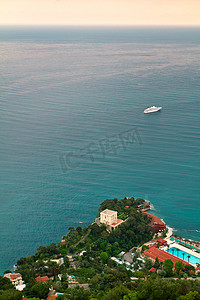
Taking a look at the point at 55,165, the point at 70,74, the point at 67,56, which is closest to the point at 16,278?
the point at 55,165

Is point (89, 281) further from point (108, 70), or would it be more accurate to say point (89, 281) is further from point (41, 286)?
point (108, 70)

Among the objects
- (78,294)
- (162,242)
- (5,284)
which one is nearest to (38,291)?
(5,284)

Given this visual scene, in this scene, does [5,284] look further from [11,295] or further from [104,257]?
[104,257]

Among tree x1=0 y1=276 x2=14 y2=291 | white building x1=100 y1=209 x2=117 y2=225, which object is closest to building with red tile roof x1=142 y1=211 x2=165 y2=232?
white building x1=100 y1=209 x2=117 y2=225

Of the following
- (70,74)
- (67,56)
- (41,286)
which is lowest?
(41,286)

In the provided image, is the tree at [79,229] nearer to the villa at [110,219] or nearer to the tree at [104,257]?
the villa at [110,219]
